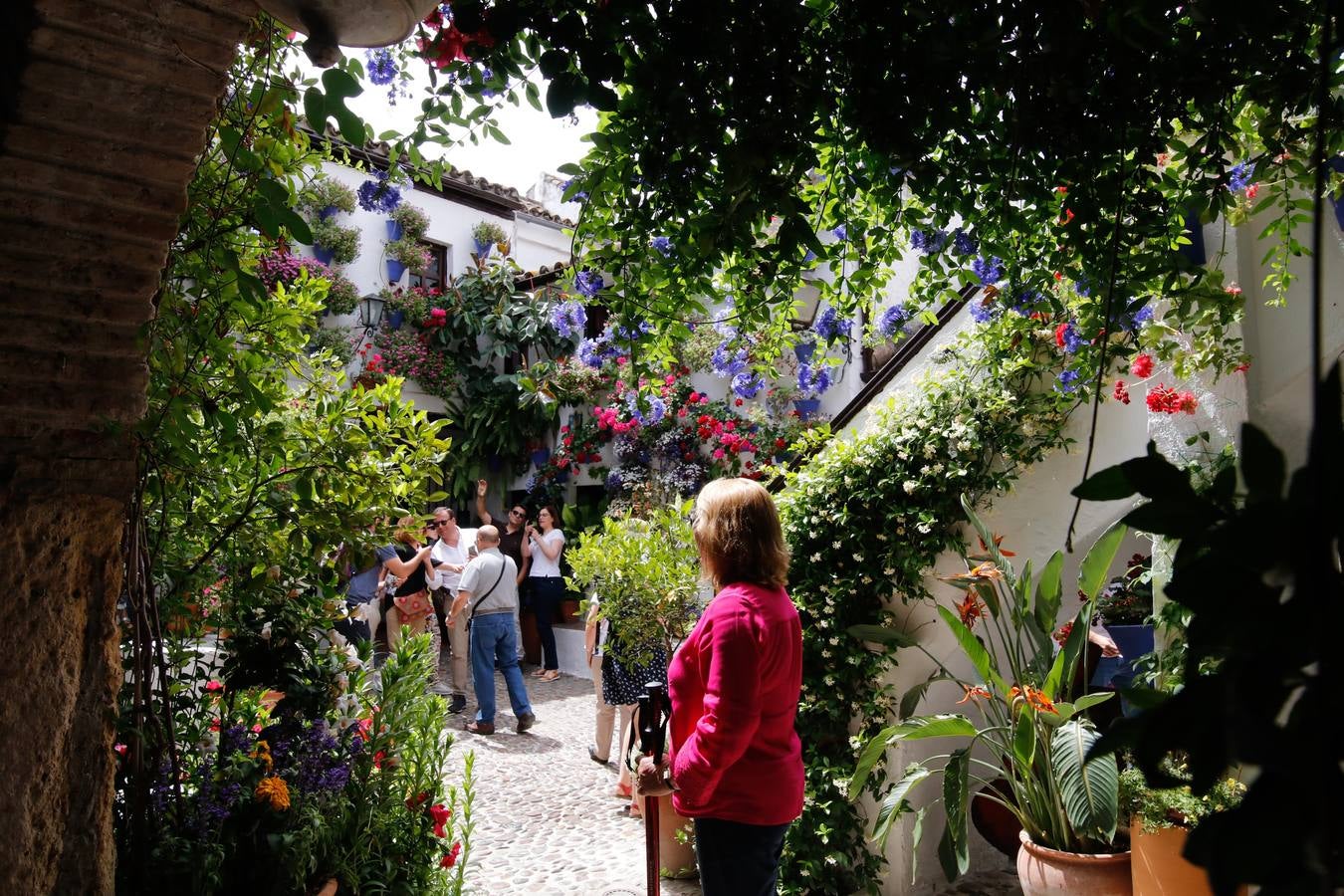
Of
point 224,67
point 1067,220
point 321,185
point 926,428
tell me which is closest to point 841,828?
point 926,428

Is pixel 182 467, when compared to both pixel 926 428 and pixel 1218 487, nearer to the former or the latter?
pixel 1218 487

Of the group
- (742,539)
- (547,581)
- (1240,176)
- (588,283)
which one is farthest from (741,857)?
(547,581)

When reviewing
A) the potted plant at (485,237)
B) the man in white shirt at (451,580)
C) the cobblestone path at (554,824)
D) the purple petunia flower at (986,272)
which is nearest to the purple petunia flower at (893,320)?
the purple petunia flower at (986,272)

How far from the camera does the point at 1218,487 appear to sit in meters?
0.66

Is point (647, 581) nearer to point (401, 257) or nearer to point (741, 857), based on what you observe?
point (741, 857)

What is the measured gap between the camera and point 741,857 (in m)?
2.56

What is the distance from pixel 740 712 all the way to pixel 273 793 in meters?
1.30

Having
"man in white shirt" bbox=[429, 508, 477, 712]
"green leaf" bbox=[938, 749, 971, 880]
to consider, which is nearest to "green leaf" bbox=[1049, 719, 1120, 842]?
"green leaf" bbox=[938, 749, 971, 880]

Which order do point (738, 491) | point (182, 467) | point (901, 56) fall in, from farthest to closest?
point (738, 491)
point (182, 467)
point (901, 56)

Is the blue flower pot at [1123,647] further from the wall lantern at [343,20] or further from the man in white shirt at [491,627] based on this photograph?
the wall lantern at [343,20]

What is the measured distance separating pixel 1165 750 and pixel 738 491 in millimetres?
2175

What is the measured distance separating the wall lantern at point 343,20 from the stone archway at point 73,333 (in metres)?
0.30

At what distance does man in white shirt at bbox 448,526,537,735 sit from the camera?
7445mm

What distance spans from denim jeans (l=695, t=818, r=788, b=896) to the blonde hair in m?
0.68
